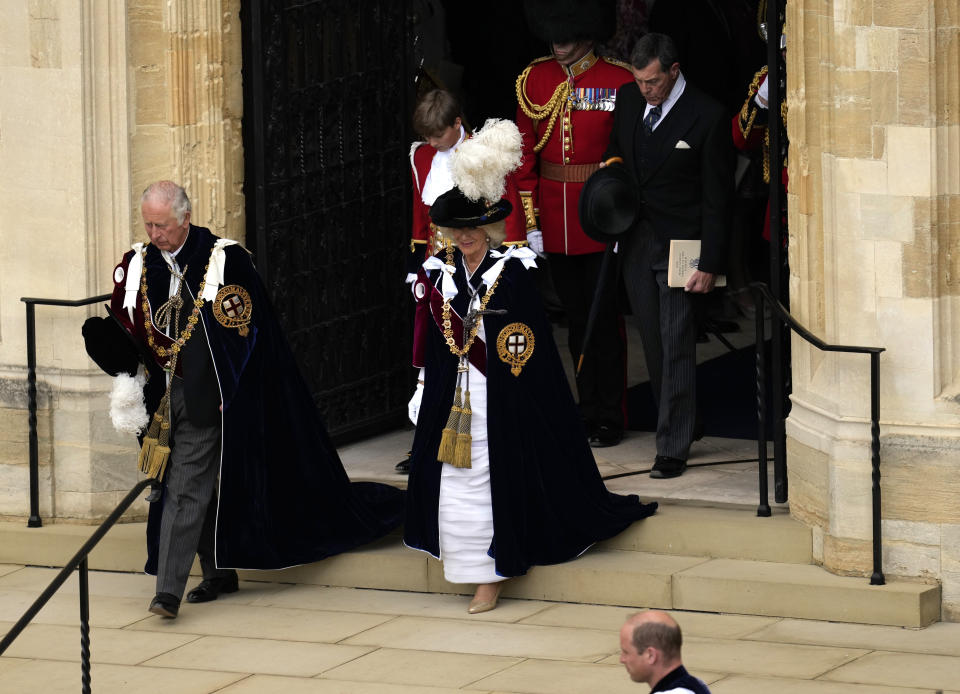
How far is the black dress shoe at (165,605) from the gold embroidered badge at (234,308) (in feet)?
3.61

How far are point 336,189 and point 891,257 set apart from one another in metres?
3.19

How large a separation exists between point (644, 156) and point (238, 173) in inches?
74.3

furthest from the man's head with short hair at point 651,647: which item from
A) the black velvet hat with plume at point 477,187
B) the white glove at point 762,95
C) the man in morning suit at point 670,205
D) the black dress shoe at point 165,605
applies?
the white glove at point 762,95

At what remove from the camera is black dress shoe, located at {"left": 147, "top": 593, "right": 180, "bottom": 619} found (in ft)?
29.4

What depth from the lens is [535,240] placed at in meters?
10.4

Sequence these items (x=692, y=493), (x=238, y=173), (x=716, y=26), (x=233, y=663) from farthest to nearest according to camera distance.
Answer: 1. (x=716, y=26)
2. (x=238, y=173)
3. (x=692, y=493)
4. (x=233, y=663)

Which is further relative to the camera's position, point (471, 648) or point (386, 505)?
point (386, 505)

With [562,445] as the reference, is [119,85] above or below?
above

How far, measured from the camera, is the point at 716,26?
12.6 meters

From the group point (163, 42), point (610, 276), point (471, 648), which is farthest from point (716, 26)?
point (471, 648)

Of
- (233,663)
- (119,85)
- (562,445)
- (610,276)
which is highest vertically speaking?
(119,85)

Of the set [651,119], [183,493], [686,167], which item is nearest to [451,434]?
[183,493]

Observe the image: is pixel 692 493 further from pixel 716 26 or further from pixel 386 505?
pixel 716 26

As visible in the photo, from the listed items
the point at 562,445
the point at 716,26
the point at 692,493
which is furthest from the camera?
the point at 716,26
